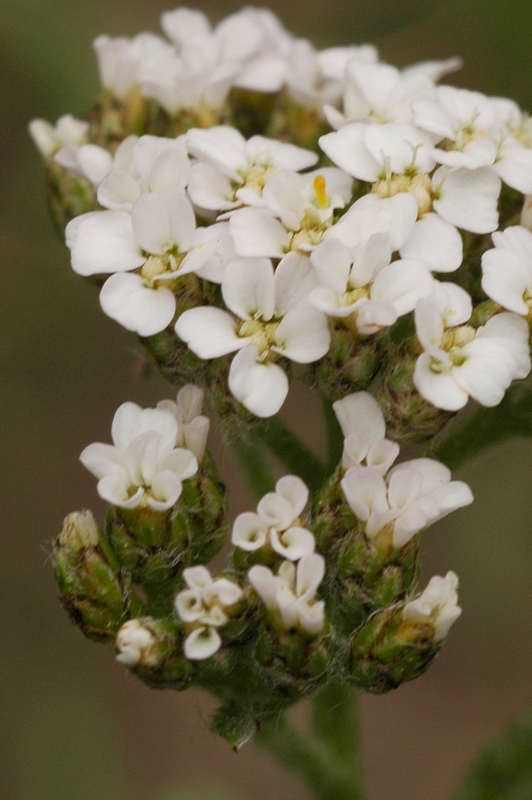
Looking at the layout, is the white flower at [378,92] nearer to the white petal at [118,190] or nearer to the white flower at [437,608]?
the white petal at [118,190]

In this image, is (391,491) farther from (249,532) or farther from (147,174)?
(147,174)

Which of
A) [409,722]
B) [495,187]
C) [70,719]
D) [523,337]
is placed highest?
[495,187]

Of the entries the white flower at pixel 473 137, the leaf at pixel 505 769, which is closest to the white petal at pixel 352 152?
the white flower at pixel 473 137

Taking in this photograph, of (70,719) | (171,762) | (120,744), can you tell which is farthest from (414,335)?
(171,762)

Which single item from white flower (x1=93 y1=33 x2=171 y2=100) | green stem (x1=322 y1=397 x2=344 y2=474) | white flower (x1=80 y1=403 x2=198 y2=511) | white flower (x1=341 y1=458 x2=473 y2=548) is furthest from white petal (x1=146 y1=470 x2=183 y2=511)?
white flower (x1=93 y1=33 x2=171 y2=100)

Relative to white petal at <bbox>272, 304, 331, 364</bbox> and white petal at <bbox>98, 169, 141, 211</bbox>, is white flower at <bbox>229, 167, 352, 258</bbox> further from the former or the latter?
white petal at <bbox>98, 169, 141, 211</bbox>

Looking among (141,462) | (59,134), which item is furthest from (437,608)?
(59,134)

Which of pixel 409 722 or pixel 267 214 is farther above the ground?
pixel 267 214

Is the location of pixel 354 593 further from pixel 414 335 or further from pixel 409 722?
pixel 409 722
